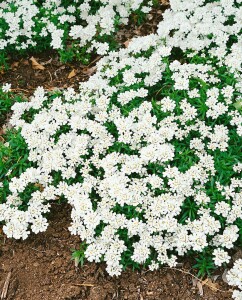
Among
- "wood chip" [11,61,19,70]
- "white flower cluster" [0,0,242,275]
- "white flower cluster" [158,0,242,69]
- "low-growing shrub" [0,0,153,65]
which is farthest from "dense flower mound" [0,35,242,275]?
"wood chip" [11,61,19,70]

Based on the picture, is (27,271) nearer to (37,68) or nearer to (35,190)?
(35,190)

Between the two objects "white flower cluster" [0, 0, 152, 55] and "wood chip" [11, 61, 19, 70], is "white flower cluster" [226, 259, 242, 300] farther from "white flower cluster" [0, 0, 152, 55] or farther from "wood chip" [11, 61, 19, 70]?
"wood chip" [11, 61, 19, 70]

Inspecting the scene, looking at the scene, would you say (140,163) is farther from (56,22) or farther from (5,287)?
(56,22)

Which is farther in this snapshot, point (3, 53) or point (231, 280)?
point (3, 53)

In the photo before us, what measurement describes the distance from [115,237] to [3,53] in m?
3.66

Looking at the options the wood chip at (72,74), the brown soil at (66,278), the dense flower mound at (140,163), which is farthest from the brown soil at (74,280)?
the wood chip at (72,74)

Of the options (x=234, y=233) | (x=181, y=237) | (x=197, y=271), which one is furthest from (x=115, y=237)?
(x=234, y=233)


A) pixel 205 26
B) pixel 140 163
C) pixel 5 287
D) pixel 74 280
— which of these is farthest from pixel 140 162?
pixel 205 26

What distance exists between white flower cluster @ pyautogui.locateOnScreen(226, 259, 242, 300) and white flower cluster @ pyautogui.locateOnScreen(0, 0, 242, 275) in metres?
0.12

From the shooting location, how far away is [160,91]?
18.1 feet

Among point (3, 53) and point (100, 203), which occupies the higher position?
point (3, 53)

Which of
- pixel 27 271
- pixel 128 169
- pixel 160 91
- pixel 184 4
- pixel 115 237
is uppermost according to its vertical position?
pixel 184 4

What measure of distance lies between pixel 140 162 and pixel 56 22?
3175 millimetres

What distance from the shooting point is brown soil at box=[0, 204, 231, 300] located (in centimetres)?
418
